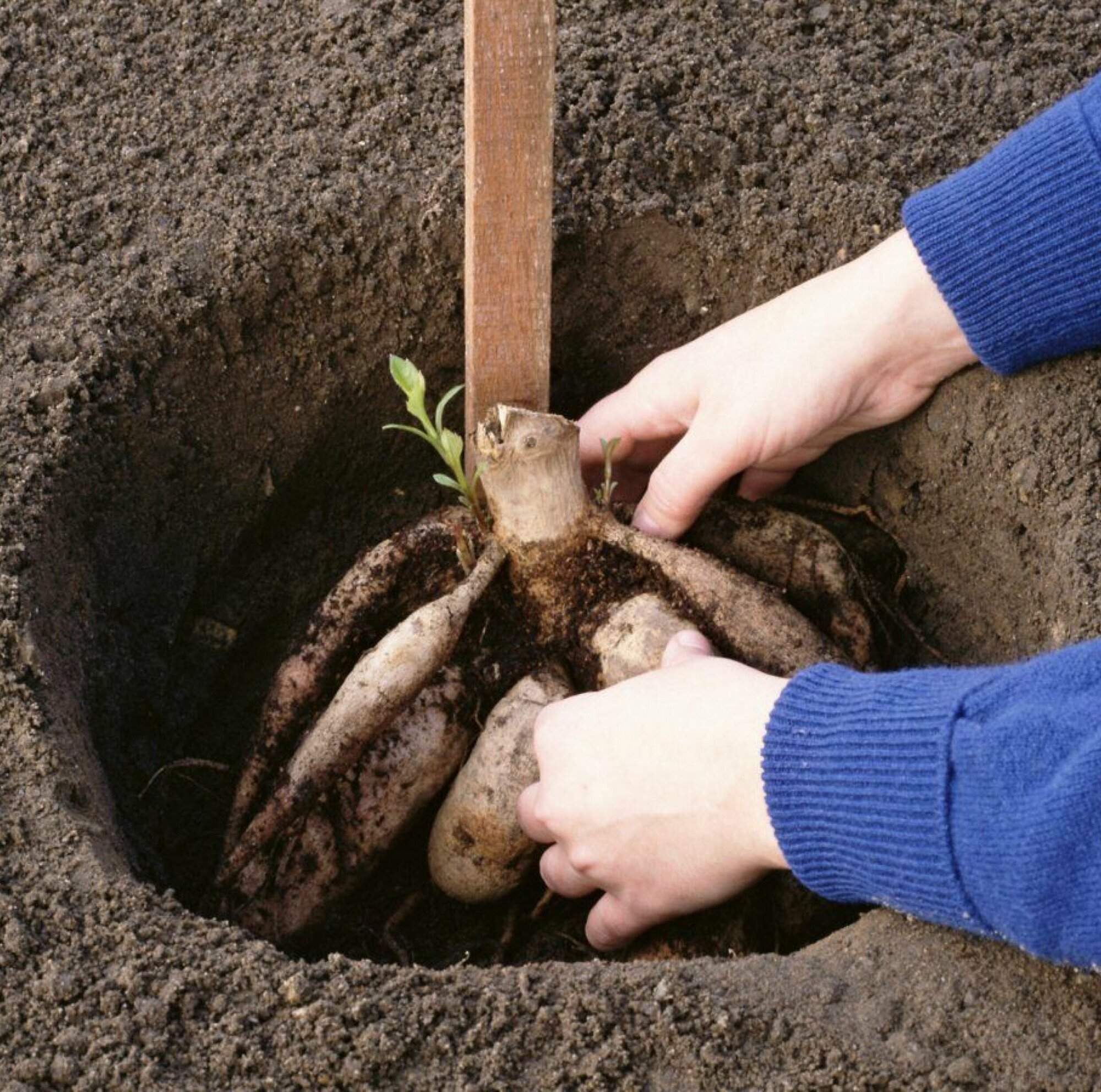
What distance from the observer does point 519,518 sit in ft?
5.57

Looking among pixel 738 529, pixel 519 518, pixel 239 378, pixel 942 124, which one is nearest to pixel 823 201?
pixel 942 124

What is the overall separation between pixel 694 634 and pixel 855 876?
45 centimetres

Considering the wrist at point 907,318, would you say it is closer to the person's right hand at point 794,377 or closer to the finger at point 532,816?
the person's right hand at point 794,377

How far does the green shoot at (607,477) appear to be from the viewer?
172 centimetres

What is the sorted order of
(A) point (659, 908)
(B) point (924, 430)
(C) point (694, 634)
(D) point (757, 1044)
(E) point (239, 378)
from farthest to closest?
(E) point (239, 378) → (B) point (924, 430) → (C) point (694, 634) → (A) point (659, 908) → (D) point (757, 1044)

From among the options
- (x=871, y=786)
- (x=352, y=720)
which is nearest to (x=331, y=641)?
(x=352, y=720)

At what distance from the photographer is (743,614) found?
5.47 feet

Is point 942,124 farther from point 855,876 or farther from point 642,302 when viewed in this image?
point 855,876

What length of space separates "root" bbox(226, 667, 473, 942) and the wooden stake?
36cm

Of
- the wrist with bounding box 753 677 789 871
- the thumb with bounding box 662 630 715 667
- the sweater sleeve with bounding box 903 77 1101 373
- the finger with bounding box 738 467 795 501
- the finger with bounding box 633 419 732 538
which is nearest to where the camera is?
the wrist with bounding box 753 677 789 871

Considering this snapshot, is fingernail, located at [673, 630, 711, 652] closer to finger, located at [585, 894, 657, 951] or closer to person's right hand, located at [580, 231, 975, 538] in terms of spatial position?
person's right hand, located at [580, 231, 975, 538]

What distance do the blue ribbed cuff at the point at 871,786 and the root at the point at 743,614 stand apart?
1.12 ft

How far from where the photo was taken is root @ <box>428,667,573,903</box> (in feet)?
5.32

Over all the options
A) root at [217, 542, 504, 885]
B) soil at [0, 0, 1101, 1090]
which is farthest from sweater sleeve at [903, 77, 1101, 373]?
root at [217, 542, 504, 885]
